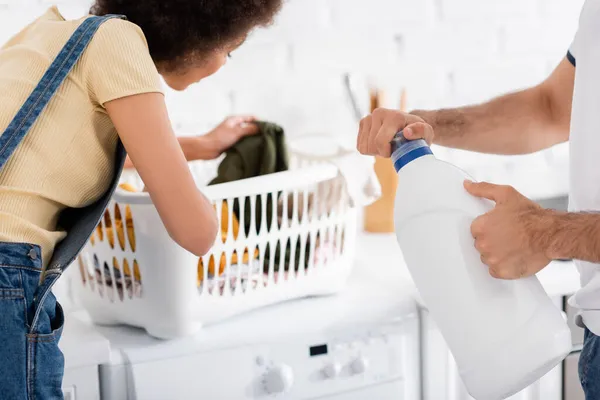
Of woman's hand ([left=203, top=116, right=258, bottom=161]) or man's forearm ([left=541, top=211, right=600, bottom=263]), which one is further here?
woman's hand ([left=203, top=116, right=258, bottom=161])

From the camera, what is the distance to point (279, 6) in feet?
4.05

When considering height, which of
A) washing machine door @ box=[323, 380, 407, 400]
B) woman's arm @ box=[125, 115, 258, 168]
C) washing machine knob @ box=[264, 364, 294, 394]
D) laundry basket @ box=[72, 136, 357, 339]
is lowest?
washing machine door @ box=[323, 380, 407, 400]

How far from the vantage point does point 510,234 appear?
36.4 inches

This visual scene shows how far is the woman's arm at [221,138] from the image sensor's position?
5.19 feet

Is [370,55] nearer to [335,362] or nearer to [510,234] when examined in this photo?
[335,362]

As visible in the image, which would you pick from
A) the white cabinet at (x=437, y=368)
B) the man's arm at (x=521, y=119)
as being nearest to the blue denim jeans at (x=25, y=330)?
the man's arm at (x=521, y=119)

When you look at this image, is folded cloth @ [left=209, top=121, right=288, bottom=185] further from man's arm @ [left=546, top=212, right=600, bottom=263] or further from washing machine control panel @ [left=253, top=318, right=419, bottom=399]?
man's arm @ [left=546, top=212, right=600, bottom=263]

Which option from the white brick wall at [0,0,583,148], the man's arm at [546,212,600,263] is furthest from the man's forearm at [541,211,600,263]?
the white brick wall at [0,0,583,148]

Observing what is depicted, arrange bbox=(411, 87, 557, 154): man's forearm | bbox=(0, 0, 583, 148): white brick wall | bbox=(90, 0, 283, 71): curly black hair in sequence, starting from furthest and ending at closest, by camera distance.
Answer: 1. bbox=(0, 0, 583, 148): white brick wall
2. bbox=(411, 87, 557, 154): man's forearm
3. bbox=(90, 0, 283, 71): curly black hair

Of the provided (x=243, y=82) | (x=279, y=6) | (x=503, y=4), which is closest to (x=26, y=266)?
(x=279, y=6)

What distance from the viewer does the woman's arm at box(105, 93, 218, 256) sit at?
1.03m

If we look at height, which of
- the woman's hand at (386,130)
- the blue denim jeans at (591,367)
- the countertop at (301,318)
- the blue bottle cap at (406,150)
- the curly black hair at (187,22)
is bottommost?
the blue denim jeans at (591,367)

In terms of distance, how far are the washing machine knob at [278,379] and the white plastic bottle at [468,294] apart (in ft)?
1.65

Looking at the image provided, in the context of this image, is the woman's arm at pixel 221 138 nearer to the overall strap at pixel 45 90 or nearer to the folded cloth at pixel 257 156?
the folded cloth at pixel 257 156
